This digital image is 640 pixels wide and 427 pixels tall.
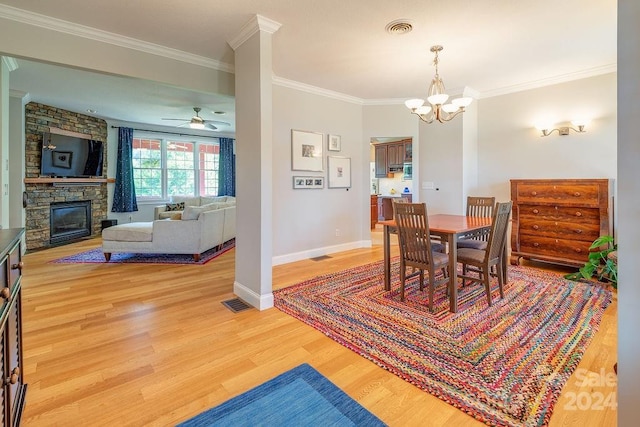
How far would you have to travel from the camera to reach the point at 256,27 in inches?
109

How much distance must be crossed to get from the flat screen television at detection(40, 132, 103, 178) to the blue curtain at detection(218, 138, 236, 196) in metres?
2.68

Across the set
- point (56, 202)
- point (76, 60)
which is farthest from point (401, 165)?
point (56, 202)

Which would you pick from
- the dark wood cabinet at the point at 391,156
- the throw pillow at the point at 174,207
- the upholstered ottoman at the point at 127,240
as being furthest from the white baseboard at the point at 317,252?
the dark wood cabinet at the point at 391,156

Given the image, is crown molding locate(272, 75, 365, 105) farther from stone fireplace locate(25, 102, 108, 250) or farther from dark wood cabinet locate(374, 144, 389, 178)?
stone fireplace locate(25, 102, 108, 250)

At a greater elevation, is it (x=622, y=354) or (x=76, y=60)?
(x=76, y=60)

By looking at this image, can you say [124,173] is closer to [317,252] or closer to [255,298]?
[317,252]

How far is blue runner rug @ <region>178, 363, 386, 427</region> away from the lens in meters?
1.49

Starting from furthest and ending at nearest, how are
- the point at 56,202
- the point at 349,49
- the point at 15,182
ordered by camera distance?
the point at 56,202 < the point at 15,182 < the point at 349,49

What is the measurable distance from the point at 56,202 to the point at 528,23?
7.73m

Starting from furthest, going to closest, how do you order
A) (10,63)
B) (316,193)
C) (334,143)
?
(334,143)
(316,193)
(10,63)

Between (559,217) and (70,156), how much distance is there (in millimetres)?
8194

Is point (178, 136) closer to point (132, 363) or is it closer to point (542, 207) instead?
point (132, 363)

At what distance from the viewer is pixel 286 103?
4.44 m


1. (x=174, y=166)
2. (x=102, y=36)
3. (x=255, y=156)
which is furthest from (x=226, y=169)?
(x=255, y=156)
